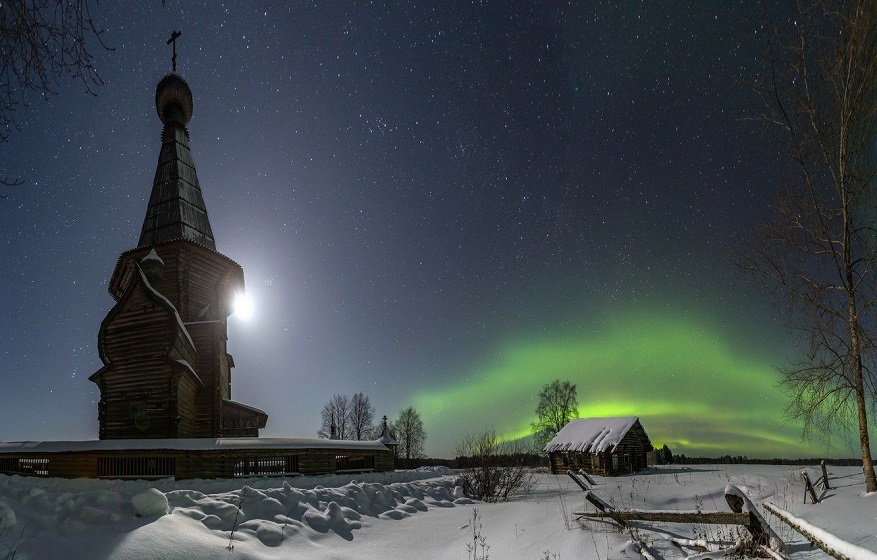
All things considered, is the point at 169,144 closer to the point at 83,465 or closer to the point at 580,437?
the point at 83,465

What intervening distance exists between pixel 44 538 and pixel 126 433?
16327 millimetres

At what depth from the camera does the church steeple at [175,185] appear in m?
27.4

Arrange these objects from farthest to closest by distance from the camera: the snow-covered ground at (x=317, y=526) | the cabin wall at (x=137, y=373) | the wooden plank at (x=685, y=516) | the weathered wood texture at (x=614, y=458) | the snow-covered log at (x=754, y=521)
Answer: the weathered wood texture at (x=614, y=458)
the cabin wall at (x=137, y=373)
the snow-covered ground at (x=317, y=526)
the wooden plank at (x=685, y=516)
the snow-covered log at (x=754, y=521)

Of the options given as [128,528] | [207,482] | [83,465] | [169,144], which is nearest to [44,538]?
[128,528]

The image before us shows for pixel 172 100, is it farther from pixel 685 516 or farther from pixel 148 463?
pixel 685 516

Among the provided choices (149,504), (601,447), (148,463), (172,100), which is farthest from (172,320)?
(601,447)

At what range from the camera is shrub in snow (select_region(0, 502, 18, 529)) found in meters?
6.93

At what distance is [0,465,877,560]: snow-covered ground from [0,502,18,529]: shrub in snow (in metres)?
0.01

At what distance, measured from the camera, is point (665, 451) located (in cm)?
4897

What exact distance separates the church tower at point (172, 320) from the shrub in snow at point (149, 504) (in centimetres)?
1375

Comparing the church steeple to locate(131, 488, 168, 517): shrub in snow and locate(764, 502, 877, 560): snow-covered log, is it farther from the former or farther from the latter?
locate(764, 502, 877, 560): snow-covered log

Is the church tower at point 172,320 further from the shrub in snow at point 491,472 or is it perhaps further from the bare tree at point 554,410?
the bare tree at point 554,410

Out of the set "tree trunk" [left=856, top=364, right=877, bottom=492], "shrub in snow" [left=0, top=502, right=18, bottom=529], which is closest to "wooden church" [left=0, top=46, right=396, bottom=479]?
"shrub in snow" [left=0, top=502, right=18, bottom=529]

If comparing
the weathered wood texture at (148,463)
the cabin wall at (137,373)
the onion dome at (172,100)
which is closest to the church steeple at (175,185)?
the onion dome at (172,100)
